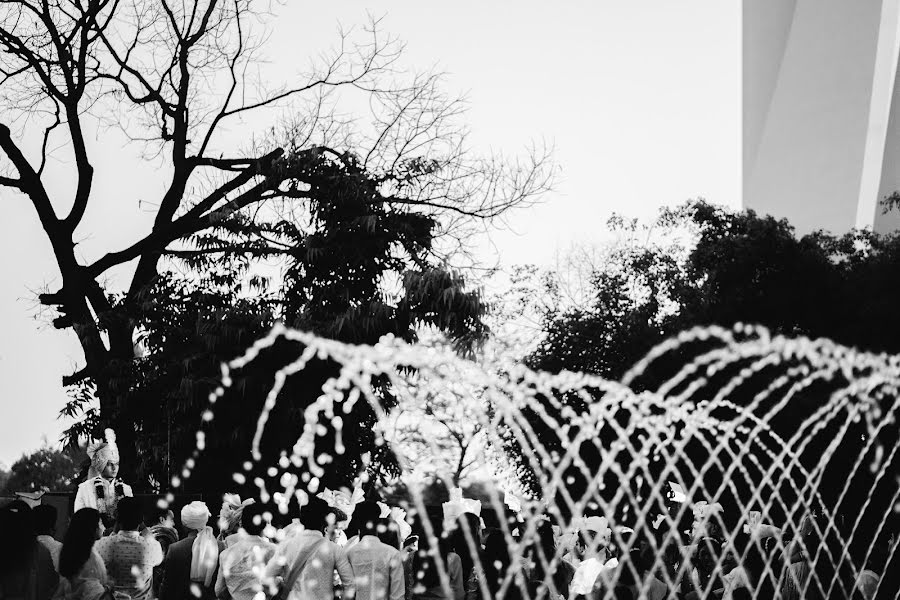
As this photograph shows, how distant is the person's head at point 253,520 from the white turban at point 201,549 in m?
0.33

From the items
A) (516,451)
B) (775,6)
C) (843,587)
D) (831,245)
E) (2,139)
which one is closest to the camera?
(843,587)

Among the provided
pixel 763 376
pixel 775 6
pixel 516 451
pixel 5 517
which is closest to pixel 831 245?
pixel 763 376

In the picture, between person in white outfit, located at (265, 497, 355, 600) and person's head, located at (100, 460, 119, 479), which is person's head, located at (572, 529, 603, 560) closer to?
person in white outfit, located at (265, 497, 355, 600)

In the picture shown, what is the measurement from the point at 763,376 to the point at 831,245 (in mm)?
4518

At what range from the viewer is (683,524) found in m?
11.4

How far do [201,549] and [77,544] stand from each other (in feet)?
4.71

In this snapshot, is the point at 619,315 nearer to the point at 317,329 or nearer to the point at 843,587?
the point at 317,329

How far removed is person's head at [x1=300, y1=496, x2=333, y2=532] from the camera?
7723 millimetres

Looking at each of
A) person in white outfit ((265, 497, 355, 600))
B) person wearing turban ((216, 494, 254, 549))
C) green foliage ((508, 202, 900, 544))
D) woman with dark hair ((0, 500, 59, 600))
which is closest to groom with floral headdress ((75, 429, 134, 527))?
person wearing turban ((216, 494, 254, 549))

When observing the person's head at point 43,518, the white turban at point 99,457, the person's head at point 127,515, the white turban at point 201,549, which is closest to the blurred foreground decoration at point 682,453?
the white turban at point 99,457

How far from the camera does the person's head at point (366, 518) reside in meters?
7.88

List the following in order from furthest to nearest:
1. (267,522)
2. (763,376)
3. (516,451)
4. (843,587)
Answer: (516,451) < (763,376) < (267,522) < (843,587)

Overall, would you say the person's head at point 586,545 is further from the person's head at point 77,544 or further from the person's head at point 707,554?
the person's head at point 77,544

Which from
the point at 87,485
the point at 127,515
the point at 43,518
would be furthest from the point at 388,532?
the point at 87,485
